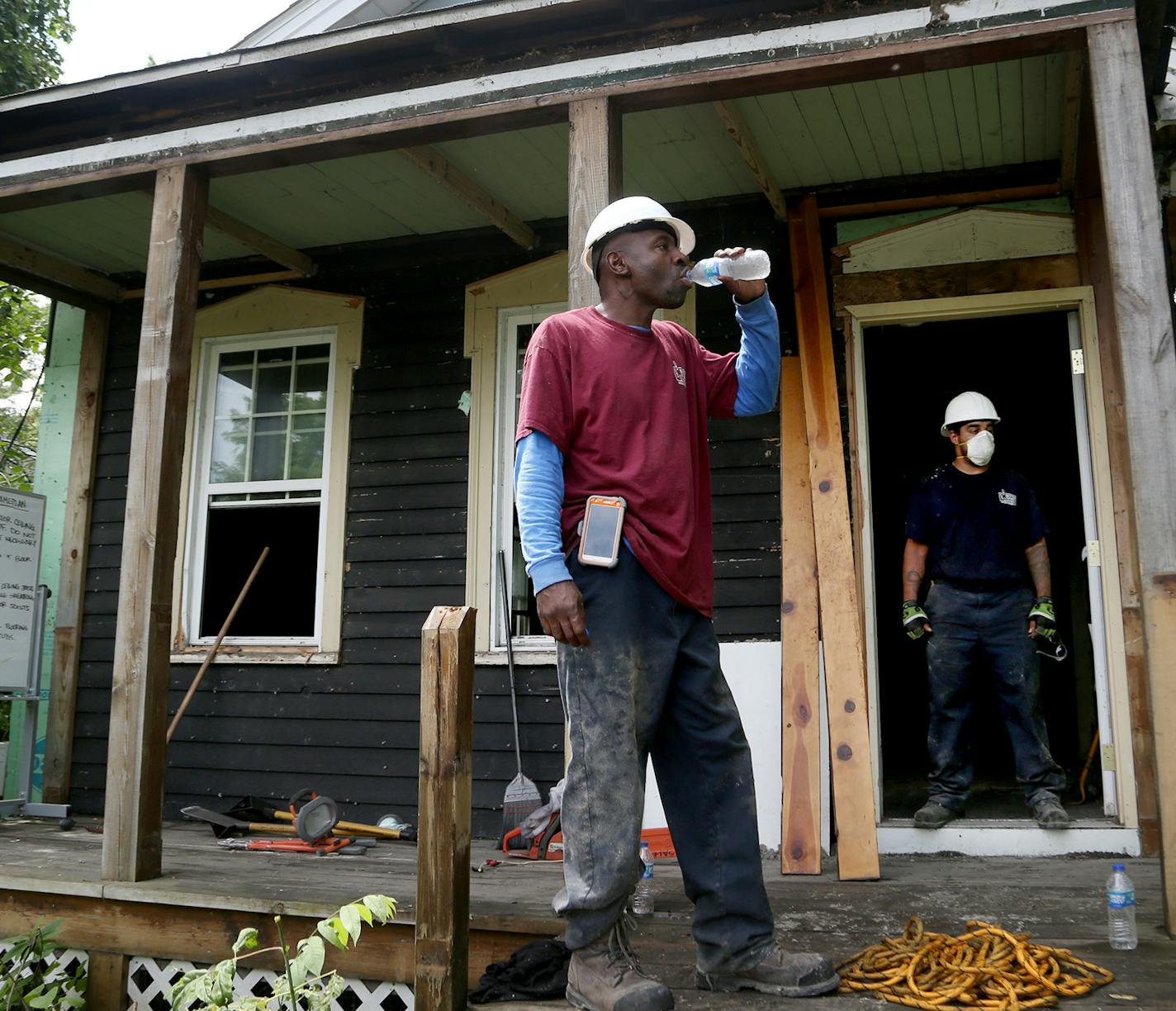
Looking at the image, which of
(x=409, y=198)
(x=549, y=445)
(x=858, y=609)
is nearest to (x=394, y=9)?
(x=409, y=198)

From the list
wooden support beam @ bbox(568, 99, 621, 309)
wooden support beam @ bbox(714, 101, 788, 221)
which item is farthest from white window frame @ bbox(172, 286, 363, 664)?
wooden support beam @ bbox(568, 99, 621, 309)

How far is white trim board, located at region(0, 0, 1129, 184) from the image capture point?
11.6ft

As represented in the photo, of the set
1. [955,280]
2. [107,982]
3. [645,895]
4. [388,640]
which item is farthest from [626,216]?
[388,640]

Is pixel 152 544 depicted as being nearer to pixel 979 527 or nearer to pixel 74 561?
pixel 74 561

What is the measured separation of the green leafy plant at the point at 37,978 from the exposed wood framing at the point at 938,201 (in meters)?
4.60

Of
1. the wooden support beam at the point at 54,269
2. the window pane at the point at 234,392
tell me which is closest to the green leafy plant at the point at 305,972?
the window pane at the point at 234,392

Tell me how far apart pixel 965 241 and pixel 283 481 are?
393cm

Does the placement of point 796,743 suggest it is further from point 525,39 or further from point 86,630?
point 86,630

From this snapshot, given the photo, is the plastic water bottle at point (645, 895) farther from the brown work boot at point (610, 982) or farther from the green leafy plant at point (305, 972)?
the green leafy plant at point (305, 972)

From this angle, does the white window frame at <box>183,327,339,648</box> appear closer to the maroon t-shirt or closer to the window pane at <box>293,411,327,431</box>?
the window pane at <box>293,411,327,431</box>

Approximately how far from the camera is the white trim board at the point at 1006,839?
449 cm

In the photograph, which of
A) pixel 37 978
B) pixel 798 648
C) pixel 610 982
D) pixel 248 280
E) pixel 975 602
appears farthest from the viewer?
pixel 248 280

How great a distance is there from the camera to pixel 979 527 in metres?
5.06

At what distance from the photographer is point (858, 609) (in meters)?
4.80
